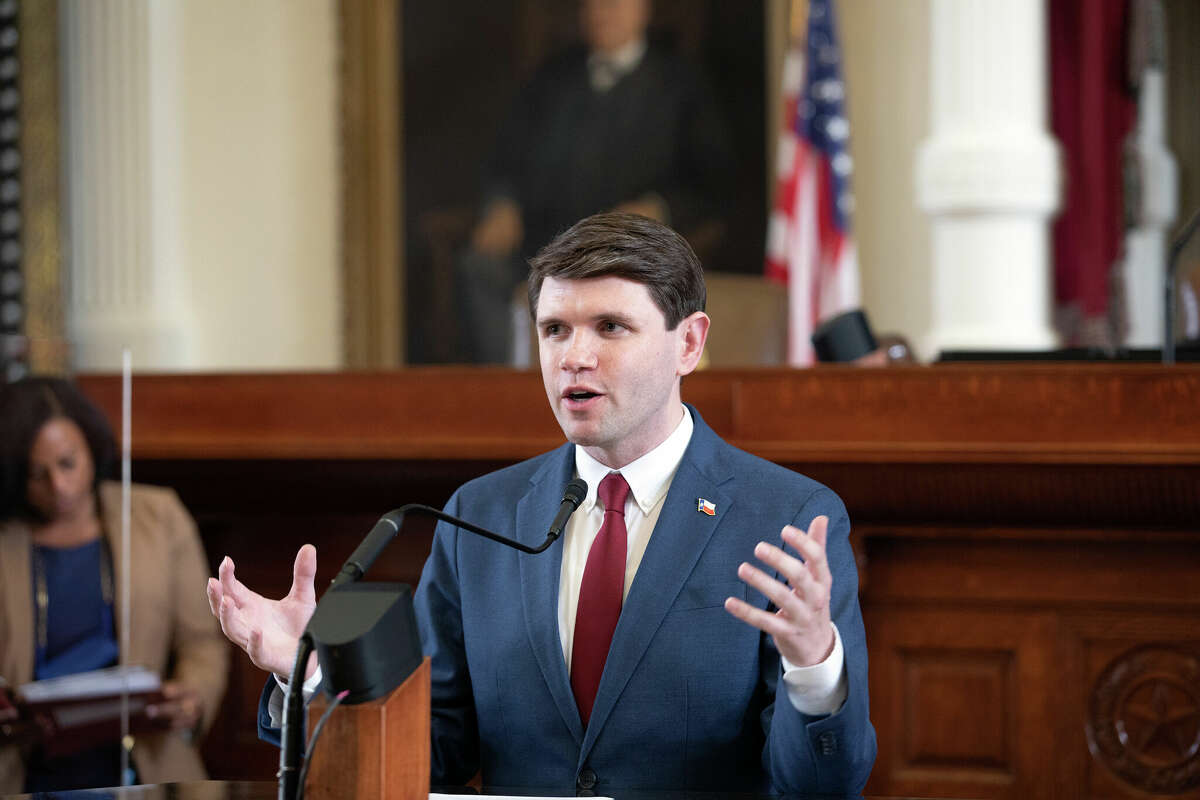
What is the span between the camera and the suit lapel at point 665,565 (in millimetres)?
1981

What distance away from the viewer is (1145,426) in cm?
294

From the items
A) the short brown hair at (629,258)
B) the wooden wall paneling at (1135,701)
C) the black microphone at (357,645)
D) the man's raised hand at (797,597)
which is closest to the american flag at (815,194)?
the wooden wall paneling at (1135,701)

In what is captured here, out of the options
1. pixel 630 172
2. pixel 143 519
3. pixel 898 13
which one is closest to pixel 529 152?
pixel 630 172

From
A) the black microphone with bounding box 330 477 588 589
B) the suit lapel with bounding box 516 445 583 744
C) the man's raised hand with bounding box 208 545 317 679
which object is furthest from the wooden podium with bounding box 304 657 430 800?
the suit lapel with bounding box 516 445 583 744

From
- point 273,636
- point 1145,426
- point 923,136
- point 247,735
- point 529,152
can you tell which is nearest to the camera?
point 273,636

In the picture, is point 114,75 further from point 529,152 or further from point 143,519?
point 143,519

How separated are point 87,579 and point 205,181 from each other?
4610mm

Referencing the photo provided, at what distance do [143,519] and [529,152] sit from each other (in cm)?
465

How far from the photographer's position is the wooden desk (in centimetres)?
297

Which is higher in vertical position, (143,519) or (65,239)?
(65,239)

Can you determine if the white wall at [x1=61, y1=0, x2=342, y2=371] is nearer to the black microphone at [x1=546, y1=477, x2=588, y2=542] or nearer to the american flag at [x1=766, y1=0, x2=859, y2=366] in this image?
the american flag at [x1=766, y1=0, x2=859, y2=366]

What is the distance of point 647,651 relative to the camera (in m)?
2.00

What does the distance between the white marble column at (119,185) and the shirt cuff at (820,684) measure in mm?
6099

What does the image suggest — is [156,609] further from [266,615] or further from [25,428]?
[266,615]
